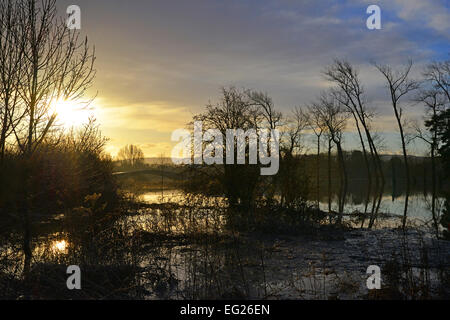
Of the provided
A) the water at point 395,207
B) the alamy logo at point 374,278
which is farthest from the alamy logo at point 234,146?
the alamy logo at point 374,278

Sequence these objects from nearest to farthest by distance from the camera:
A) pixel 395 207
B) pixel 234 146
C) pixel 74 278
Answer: pixel 74 278 → pixel 234 146 → pixel 395 207

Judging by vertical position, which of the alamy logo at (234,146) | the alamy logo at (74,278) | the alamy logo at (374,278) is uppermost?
the alamy logo at (234,146)

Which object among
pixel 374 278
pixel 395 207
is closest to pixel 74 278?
pixel 374 278

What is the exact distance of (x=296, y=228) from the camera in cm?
1561

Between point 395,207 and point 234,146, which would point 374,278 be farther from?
point 395,207

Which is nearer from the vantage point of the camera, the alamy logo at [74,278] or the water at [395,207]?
the alamy logo at [74,278]

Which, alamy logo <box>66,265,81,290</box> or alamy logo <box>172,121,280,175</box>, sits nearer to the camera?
alamy logo <box>66,265,81,290</box>

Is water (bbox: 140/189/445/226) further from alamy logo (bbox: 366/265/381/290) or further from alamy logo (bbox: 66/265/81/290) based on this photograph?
alamy logo (bbox: 66/265/81/290)

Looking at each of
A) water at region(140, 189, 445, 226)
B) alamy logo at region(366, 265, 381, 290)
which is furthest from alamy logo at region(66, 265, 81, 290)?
water at region(140, 189, 445, 226)

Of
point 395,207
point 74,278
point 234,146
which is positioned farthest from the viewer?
point 395,207

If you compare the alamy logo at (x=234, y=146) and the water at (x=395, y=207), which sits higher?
the alamy logo at (x=234, y=146)

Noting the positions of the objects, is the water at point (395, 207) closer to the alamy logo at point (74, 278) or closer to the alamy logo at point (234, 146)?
the alamy logo at point (234, 146)

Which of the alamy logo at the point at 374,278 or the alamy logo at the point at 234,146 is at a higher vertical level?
the alamy logo at the point at 234,146

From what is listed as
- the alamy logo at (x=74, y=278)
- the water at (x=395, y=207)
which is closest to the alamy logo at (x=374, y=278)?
the alamy logo at (x=74, y=278)
